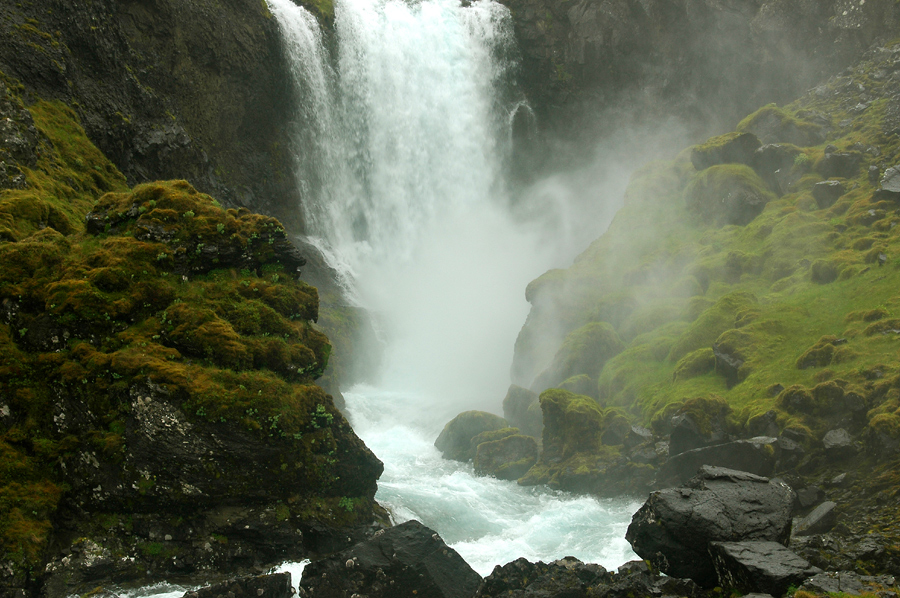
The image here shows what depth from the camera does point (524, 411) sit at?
106ft

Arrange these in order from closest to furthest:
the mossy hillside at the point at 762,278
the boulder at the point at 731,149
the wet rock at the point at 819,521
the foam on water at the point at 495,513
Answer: the wet rock at the point at 819,521
the foam on water at the point at 495,513
the mossy hillside at the point at 762,278
the boulder at the point at 731,149

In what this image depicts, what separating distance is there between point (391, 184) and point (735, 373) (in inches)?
1254

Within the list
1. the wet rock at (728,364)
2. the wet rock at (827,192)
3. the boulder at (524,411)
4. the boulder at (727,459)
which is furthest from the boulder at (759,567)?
the wet rock at (827,192)

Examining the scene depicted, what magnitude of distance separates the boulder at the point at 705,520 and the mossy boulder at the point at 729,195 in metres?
26.0

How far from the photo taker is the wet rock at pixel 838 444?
17.4 meters

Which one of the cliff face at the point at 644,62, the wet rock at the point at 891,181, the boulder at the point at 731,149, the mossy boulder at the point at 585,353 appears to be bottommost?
the mossy boulder at the point at 585,353

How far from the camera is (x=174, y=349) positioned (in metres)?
13.9

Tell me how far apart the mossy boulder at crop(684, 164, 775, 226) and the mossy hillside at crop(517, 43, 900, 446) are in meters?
0.27

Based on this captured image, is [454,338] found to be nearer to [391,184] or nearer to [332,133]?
[391,184]

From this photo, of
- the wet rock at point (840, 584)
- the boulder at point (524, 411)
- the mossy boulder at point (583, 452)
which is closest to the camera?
the wet rock at point (840, 584)

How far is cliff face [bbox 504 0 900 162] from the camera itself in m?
51.8

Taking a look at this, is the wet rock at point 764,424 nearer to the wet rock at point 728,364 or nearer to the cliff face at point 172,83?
the wet rock at point 728,364

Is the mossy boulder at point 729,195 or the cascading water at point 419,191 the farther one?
the cascading water at point 419,191

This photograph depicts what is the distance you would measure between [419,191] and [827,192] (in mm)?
29090
